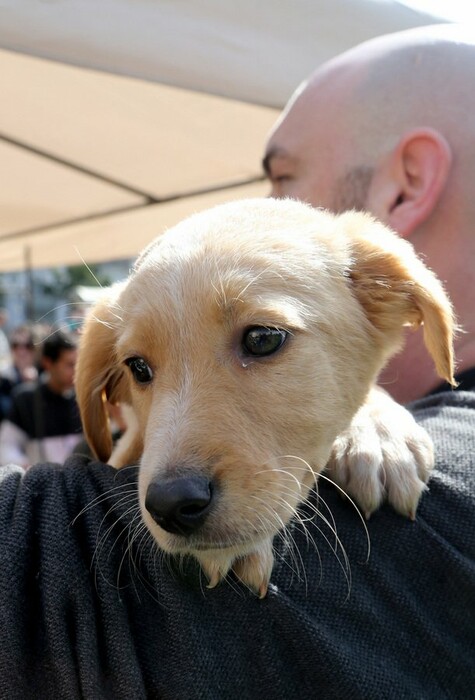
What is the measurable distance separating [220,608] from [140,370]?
699mm

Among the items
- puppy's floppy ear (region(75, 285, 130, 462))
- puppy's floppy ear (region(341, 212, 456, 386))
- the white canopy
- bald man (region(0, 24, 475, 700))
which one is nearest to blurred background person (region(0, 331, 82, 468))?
the white canopy

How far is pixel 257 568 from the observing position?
1.39 m

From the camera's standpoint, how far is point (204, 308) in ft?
5.41

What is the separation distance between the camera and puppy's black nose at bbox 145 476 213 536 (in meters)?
1.33

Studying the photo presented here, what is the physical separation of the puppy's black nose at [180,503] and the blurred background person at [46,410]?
511 cm

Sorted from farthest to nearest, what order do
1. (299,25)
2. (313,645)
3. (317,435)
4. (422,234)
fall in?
(299,25) < (422,234) < (317,435) < (313,645)

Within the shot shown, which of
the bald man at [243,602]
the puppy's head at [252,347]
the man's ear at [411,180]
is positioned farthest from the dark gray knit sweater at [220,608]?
the man's ear at [411,180]

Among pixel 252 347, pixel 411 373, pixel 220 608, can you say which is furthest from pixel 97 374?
pixel 411 373

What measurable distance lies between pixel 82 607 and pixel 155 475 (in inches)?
11.0

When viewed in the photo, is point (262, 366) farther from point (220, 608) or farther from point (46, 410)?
point (46, 410)

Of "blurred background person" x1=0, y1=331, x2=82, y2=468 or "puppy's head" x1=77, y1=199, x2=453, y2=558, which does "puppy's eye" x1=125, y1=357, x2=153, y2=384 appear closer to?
"puppy's head" x1=77, y1=199, x2=453, y2=558

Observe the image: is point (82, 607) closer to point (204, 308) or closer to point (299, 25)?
point (204, 308)

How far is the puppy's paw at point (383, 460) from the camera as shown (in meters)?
1.54

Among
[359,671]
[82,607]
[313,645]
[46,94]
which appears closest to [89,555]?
[82,607]
